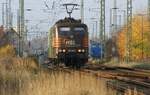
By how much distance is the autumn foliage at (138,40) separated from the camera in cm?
8044

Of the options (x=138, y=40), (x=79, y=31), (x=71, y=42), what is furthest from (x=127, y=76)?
(x=138, y=40)

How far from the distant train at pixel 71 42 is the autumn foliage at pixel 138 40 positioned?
37.5 m

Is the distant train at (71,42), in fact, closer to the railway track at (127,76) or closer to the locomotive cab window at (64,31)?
the locomotive cab window at (64,31)

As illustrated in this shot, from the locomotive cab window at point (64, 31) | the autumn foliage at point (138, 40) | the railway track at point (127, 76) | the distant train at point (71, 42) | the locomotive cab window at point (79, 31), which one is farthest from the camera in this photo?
the autumn foliage at point (138, 40)

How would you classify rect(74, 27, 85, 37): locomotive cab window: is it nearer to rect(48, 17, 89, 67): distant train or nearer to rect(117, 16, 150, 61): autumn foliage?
rect(48, 17, 89, 67): distant train

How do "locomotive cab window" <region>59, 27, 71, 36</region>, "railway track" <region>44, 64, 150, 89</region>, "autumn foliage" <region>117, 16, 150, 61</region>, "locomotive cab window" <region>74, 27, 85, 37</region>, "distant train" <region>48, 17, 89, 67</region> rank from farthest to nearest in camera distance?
"autumn foliage" <region>117, 16, 150, 61</region>, "locomotive cab window" <region>59, 27, 71, 36</region>, "locomotive cab window" <region>74, 27, 85, 37</region>, "distant train" <region>48, 17, 89, 67</region>, "railway track" <region>44, 64, 150, 89</region>

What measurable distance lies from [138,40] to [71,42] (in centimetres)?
4954

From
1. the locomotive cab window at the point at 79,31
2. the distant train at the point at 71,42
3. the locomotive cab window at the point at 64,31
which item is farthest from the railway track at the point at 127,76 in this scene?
the locomotive cab window at the point at 64,31

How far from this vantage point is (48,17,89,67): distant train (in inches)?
1422

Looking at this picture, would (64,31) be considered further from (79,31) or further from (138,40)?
(138,40)

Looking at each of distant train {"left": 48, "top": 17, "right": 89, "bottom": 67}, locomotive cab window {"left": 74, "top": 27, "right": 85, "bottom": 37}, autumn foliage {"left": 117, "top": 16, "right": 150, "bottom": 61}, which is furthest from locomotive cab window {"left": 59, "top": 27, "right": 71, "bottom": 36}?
autumn foliage {"left": 117, "top": 16, "right": 150, "bottom": 61}

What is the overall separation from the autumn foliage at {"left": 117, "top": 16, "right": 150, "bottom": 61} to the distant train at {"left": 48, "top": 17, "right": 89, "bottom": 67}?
3753 centimetres

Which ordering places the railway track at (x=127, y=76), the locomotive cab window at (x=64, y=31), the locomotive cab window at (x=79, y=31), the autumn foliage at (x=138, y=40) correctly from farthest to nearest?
the autumn foliage at (x=138, y=40), the locomotive cab window at (x=64, y=31), the locomotive cab window at (x=79, y=31), the railway track at (x=127, y=76)

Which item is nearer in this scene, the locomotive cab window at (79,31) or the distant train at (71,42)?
the distant train at (71,42)
